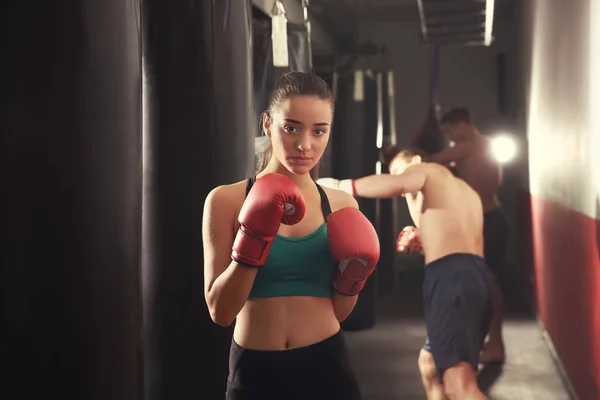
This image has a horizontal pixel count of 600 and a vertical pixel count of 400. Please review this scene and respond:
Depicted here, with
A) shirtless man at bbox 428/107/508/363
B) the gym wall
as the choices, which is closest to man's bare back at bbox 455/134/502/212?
shirtless man at bbox 428/107/508/363

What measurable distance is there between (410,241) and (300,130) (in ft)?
5.56

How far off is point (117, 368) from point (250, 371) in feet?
0.93

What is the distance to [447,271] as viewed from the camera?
2.96m

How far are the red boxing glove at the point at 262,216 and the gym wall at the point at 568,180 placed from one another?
143 cm

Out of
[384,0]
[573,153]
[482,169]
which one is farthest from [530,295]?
[384,0]

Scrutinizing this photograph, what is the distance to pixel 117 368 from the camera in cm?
157

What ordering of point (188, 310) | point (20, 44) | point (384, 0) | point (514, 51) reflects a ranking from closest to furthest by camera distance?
1. point (20, 44)
2. point (188, 310)
3. point (514, 51)
4. point (384, 0)

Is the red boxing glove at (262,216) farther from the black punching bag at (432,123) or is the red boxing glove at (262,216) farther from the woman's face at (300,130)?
the black punching bag at (432,123)

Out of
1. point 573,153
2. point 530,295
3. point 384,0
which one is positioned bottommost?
point 530,295

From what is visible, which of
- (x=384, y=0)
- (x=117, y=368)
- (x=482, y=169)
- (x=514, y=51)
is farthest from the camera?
(x=384, y=0)

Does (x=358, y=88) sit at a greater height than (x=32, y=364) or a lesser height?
greater

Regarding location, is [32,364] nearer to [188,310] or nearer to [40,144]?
[40,144]

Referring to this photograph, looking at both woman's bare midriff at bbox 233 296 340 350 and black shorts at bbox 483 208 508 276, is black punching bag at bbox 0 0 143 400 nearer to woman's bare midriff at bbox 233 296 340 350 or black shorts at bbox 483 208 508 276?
woman's bare midriff at bbox 233 296 340 350

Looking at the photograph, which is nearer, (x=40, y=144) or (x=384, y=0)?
(x=40, y=144)
